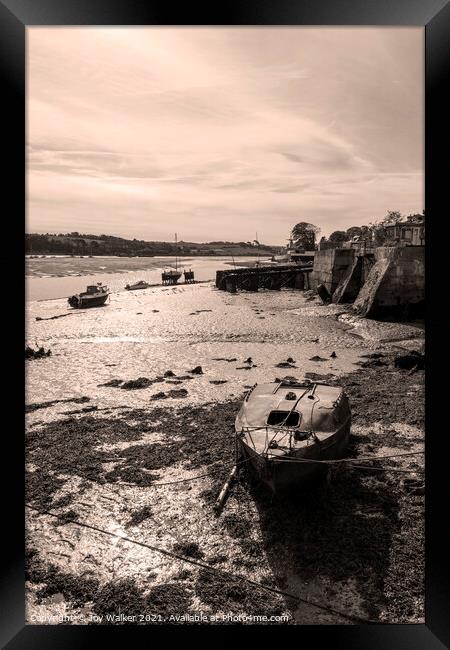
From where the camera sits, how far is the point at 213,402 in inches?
559

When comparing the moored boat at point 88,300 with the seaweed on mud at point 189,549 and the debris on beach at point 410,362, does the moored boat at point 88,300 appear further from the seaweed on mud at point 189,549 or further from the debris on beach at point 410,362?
the seaweed on mud at point 189,549

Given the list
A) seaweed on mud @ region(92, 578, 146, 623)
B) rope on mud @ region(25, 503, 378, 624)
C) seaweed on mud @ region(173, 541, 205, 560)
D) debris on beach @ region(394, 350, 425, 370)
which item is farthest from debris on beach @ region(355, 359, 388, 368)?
seaweed on mud @ region(92, 578, 146, 623)

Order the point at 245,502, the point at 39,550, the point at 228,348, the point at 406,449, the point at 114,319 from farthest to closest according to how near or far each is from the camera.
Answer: the point at 114,319, the point at 228,348, the point at 406,449, the point at 245,502, the point at 39,550

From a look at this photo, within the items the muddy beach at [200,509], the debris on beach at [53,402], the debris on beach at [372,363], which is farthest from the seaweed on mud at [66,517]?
the debris on beach at [372,363]

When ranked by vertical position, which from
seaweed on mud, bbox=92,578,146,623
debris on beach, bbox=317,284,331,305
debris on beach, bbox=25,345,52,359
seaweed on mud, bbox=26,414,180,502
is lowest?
seaweed on mud, bbox=92,578,146,623

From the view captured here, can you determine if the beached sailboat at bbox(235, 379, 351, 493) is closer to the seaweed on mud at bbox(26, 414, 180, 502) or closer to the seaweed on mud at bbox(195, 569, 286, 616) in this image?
the seaweed on mud at bbox(195, 569, 286, 616)

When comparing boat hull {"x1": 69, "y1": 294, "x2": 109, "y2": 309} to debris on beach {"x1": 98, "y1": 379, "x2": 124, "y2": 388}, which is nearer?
debris on beach {"x1": 98, "y1": 379, "x2": 124, "y2": 388}

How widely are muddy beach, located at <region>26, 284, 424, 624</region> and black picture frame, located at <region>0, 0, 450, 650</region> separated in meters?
1.70

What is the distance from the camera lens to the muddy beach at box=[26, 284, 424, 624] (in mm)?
6449

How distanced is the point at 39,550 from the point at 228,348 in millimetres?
14498
